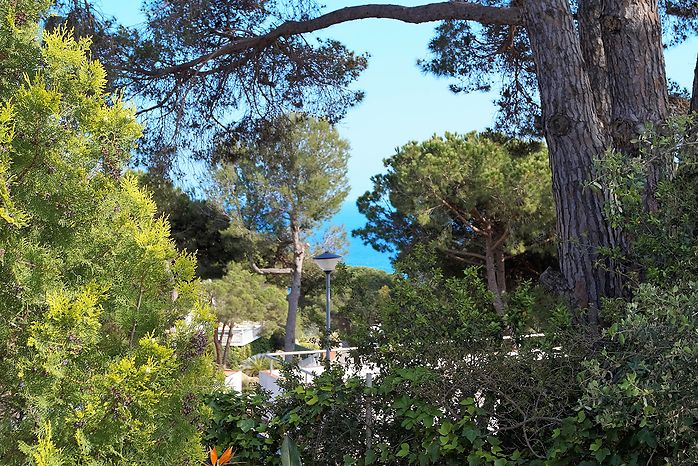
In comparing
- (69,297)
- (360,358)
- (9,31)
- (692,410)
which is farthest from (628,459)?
(9,31)

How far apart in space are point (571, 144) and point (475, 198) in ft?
33.8

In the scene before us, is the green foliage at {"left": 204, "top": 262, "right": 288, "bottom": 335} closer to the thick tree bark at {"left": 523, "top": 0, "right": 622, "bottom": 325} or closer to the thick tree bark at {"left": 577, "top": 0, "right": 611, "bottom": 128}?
the thick tree bark at {"left": 577, "top": 0, "right": 611, "bottom": 128}

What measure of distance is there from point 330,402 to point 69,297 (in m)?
1.65

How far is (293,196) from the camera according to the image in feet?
65.0

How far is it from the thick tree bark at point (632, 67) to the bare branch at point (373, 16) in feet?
2.74

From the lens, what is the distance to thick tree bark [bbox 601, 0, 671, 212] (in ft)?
13.1

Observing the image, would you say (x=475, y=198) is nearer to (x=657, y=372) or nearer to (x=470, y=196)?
(x=470, y=196)

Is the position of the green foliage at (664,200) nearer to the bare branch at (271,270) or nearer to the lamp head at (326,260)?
the lamp head at (326,260)

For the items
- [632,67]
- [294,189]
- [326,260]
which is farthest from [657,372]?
[294,189]

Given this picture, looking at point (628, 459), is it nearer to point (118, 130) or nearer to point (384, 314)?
point (384, 314)

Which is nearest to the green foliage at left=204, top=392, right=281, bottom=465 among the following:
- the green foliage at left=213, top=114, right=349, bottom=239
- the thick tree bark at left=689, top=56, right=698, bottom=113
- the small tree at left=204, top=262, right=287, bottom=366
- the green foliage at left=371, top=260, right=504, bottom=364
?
the green foliage at left=371, top=260, right=504, bottom=364

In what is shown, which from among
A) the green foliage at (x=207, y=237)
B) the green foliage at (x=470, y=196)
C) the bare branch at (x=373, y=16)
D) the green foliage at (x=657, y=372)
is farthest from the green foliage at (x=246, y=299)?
the green foliage at (x=657, y=372)

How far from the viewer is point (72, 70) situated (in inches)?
97.4

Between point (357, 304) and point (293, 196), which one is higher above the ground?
point (293, 196)
